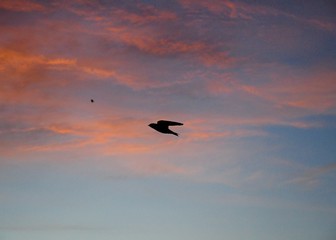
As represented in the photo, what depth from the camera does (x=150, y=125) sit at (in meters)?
47.4

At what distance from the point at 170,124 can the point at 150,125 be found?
208 centimetres

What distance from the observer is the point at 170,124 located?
4650 cm
